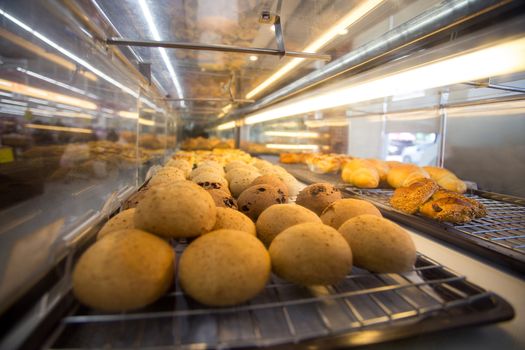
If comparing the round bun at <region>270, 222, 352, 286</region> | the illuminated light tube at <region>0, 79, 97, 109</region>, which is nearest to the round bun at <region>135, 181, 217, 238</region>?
the round bun at <region>270, 222, 352, 286</region>

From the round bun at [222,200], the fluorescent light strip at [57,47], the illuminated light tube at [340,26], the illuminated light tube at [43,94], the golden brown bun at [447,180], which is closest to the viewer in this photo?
the round bun at [222,200]

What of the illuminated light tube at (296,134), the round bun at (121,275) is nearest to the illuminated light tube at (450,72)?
the round bun at (121,275)

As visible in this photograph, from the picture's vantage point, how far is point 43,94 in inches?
79.2

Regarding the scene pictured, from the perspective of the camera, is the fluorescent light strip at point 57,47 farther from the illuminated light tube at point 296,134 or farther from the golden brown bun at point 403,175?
the illuminated light tube at point 296,134

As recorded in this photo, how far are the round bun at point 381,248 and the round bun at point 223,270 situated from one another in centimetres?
29

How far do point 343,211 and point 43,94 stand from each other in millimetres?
2394

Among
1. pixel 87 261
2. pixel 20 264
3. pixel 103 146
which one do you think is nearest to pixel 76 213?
pixel 20 264

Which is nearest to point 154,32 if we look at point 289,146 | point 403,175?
point 403,175

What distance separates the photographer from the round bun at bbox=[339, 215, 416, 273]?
735 mm

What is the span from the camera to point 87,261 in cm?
60

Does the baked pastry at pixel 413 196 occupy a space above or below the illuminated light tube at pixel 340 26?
below

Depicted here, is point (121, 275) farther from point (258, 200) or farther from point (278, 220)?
point (258, 200)

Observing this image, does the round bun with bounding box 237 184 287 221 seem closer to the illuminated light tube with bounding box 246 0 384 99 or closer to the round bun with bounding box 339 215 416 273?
the round bun with bounding box 339 215 416 273

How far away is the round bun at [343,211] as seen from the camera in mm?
961
